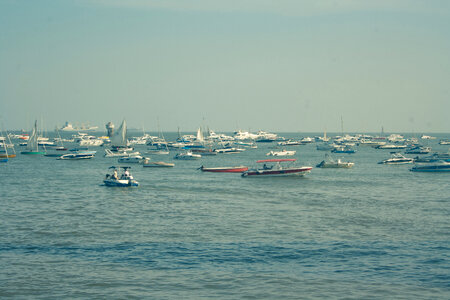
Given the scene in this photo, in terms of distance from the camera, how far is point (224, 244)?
38188mm

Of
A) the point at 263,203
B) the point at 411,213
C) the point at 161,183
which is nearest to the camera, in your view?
the point at 411,213

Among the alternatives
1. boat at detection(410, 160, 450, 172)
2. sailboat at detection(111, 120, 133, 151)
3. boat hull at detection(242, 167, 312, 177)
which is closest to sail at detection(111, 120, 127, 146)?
sailboat at detection(111, 120, 133, 151)

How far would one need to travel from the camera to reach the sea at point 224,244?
92.9 ft

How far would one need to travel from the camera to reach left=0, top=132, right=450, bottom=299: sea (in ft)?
92.9

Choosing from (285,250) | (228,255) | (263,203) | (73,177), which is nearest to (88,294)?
(228,255)

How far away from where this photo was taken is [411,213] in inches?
2098

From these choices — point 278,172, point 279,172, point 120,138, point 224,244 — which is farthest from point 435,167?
point 120,138

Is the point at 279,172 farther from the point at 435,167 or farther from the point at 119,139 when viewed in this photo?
the point at 119,139

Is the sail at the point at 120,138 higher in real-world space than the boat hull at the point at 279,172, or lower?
higher

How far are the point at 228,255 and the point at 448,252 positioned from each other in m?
16.0

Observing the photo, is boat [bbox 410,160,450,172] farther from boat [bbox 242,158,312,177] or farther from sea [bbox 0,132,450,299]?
sea [bbox 0,132,450,299]

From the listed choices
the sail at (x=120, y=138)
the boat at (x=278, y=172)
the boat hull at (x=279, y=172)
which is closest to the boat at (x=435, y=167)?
the boat at (x=278, y=172)

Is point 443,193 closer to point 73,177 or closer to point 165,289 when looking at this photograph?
point 165,289

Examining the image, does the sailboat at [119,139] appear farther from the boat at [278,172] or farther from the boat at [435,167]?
the boat at [435,167]
